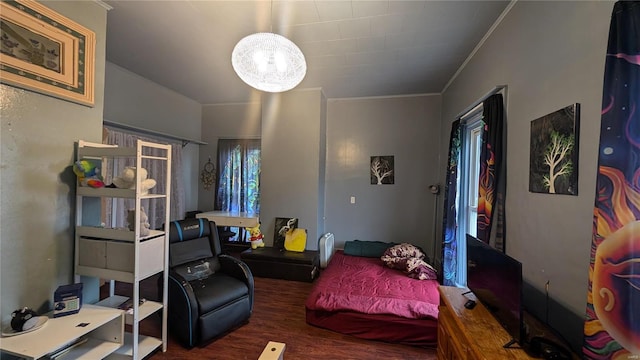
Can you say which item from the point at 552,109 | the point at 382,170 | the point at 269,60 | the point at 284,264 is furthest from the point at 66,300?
the point at 382,170

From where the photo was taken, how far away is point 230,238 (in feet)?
15.4

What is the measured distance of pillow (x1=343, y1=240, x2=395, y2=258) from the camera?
3790 mm

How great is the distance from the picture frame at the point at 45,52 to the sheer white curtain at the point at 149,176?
91 cm

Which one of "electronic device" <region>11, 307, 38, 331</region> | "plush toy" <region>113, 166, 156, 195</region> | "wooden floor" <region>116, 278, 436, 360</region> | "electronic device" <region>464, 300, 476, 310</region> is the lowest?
"wooden floor" <region>116, 278, 436, 360</region>

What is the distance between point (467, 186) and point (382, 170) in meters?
1.43

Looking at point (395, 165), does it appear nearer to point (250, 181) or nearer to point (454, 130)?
point (454, 130)

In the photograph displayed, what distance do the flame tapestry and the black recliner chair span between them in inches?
91.7

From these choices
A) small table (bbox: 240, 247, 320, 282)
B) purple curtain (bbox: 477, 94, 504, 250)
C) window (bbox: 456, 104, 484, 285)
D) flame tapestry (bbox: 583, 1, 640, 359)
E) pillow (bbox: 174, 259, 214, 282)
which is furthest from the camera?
small table (bbox: 240, 247, 320, 282)

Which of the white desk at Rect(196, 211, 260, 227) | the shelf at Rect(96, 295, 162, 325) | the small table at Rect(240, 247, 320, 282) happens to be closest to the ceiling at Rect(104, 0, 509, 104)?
the white desk at Rect(196, 211, 260, 227)

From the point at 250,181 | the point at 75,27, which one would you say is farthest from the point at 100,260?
the point at 250,181

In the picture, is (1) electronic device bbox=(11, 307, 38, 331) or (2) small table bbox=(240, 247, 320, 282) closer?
(1) electronic device bbox=(11, 307, 38, 331)

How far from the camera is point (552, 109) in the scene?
140 cm

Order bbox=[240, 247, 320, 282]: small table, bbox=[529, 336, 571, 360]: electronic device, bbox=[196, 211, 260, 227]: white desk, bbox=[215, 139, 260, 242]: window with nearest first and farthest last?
bbox=[529, 336, 571, 360]: electronic device < bbox=[240, 247, 320, 282]: small table < bbox=[196, 211, 260, 227]: white desk < bbox=[215, 139, 260, 242]: window

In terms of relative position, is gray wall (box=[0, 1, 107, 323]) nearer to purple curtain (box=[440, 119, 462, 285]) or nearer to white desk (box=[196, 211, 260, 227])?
white desk (box=[196, 211, 260, 227])
